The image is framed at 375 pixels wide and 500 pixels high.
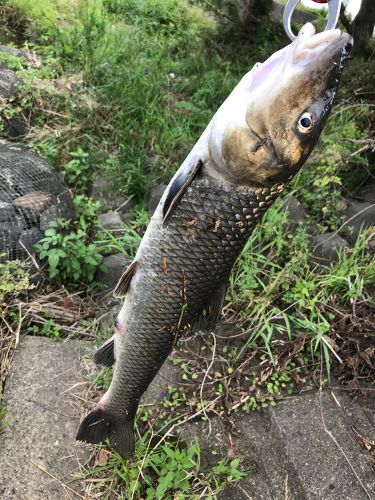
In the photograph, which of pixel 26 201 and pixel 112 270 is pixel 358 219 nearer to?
pixel 112 270

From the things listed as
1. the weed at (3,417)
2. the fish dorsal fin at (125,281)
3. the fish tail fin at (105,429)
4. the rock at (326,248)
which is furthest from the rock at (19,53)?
the fish tail fin at (105,429)

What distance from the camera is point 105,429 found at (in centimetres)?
219

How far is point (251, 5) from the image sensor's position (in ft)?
21.2

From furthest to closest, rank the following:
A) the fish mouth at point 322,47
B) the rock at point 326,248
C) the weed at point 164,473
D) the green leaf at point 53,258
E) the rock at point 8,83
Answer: the rock at point 8,83 < the rock at point 326,248 < the green leaf at point 53,258 < the weed at point 164,473 < the fish mouth at point 322,47

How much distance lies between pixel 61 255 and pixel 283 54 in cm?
218

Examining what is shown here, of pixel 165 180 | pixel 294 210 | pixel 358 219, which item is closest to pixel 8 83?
pixel 165 180

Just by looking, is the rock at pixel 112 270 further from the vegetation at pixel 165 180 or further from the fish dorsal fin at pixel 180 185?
the fish dorsal fin at pixel 180 185

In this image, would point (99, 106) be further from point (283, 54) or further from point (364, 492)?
point (364, 492)

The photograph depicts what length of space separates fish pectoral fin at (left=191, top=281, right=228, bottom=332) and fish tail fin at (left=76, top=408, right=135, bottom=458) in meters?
0.65

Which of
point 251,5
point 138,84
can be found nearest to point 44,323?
point 138,84

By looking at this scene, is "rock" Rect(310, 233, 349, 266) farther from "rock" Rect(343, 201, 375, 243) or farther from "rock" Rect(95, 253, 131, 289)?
"rock" Rect(95, 253, 131, 289)

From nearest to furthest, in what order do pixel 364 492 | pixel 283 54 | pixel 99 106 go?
pixel 283 54 < pixel 364 492 < pixel 99 106

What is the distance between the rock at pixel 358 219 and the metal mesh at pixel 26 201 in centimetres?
248

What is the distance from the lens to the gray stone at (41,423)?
230 centimetres
